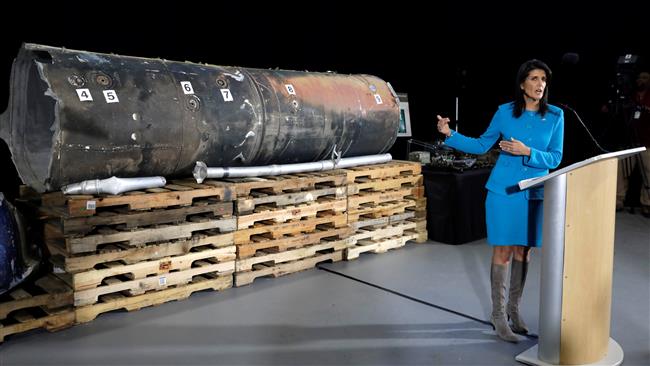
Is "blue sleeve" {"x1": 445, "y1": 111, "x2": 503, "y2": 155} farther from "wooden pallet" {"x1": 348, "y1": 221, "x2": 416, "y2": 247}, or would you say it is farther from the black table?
the black table

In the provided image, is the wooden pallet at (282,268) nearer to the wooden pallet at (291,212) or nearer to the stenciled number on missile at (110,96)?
the wooden pallet at (291,212)

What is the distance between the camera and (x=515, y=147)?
3545 millimetres

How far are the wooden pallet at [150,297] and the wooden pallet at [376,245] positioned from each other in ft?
4.93

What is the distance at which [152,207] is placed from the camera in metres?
4.61

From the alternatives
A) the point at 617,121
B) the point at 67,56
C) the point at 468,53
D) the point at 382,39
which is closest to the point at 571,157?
the point at 617,121

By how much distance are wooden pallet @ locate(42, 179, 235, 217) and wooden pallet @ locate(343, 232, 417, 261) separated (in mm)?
1605

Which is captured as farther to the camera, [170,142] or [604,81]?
[604,81]

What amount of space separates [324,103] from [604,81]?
19.5 feet

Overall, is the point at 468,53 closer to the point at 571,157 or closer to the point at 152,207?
the point at 571,157

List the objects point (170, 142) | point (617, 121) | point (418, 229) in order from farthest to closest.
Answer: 1. point (617, 121)
2. point (418, 229)
3. point (170, 142)

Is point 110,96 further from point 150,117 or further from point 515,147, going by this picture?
point 515,147

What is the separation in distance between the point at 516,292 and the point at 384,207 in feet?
8.60

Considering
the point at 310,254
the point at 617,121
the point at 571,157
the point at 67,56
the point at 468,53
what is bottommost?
the point at 310,254

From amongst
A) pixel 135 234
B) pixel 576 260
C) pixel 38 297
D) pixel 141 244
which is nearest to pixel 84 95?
pixel 135 234
